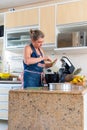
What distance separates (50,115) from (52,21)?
2.41 m

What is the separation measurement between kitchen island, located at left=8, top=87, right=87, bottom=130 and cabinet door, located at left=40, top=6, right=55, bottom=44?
216cm

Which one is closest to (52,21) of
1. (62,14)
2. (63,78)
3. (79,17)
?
(62,14)

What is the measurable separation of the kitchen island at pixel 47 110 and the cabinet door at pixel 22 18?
2.43m

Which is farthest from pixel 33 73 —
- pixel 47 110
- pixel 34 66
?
pixel 47 110

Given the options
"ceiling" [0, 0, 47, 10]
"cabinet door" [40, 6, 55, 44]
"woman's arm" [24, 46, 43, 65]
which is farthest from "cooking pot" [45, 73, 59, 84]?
"ceiling" [0, 0, 47, 10]

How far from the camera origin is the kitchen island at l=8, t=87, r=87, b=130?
1241mm

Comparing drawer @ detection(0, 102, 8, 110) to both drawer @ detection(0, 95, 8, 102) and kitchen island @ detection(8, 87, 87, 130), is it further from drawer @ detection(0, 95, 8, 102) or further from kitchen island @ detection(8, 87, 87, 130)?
kitchen island @ detection(8, 87, 87, 130)

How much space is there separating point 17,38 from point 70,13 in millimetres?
1193

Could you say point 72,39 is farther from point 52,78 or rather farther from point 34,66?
point 52,78

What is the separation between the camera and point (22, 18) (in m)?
3.71

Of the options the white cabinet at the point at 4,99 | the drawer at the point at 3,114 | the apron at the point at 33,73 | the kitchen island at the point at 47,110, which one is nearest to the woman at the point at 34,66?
the apron at the point at 33,73

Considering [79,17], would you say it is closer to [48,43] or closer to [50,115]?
[48,43]

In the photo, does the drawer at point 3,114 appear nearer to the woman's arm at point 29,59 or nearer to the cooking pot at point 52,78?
the woman's arm at point 29,59

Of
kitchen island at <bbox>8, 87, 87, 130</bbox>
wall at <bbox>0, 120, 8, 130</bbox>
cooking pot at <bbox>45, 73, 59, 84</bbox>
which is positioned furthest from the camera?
wall at <bbox>0, 120, 8, 130</bbox>
